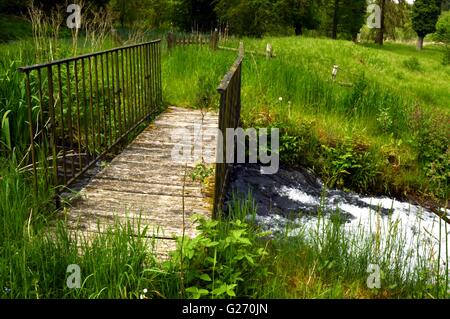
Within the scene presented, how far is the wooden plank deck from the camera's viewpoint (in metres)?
3.46

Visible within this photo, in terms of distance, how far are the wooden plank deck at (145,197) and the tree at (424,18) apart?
4388 centimetres

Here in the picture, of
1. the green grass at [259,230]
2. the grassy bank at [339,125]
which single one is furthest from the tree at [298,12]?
the grassy bank at [339,125]

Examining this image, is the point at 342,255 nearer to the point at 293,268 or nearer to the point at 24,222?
the point at 293,268

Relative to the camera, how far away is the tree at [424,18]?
43062mm

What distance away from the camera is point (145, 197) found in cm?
Answer: 409

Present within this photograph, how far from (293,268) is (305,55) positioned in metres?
16.1

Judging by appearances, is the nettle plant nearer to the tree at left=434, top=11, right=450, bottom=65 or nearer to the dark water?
the dark water

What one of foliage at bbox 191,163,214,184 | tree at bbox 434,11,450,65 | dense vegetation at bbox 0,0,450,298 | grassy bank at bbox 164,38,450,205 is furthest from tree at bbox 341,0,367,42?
foliage at bbox 191,163,214,184

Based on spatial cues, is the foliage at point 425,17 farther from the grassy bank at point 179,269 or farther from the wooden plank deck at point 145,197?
the grassy bank at point 179,269

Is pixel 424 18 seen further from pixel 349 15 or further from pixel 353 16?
pixel 349 15

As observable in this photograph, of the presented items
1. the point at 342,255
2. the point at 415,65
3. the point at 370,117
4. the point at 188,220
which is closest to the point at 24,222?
the point at 188,220

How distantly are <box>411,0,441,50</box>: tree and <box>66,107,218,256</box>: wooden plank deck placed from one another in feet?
144

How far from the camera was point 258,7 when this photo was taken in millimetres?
36062

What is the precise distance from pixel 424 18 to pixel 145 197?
46.7 metres
